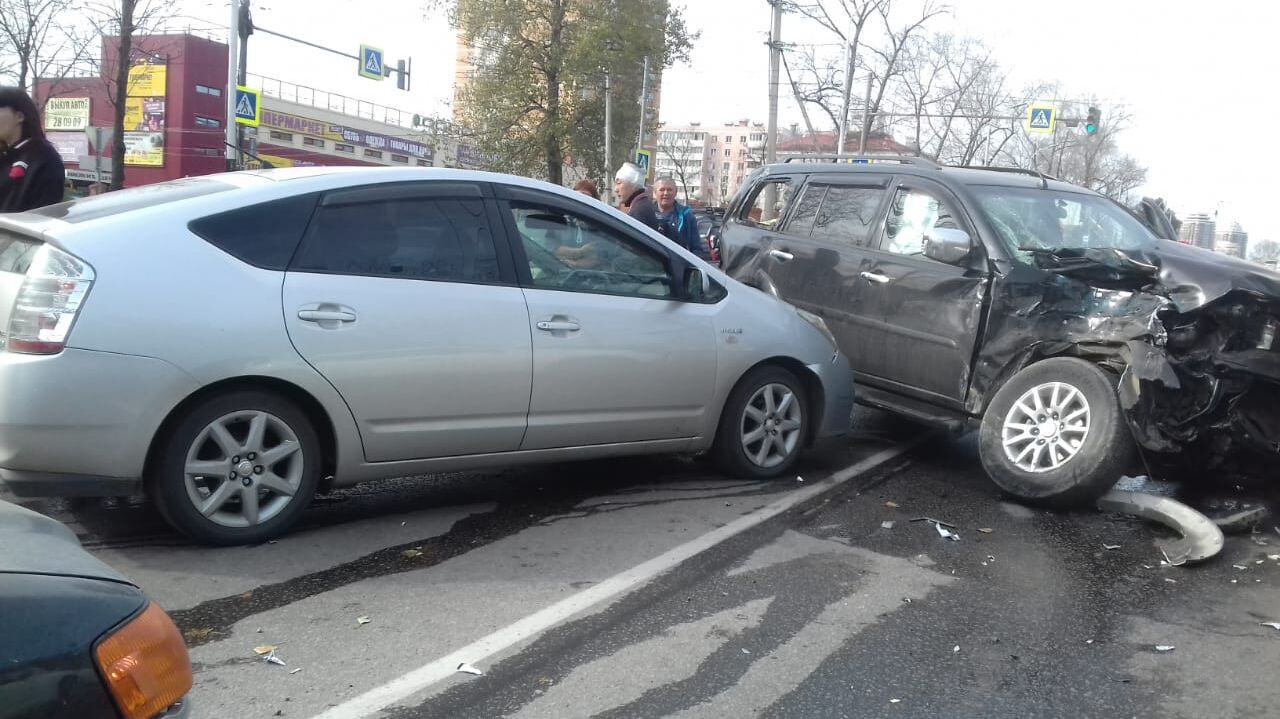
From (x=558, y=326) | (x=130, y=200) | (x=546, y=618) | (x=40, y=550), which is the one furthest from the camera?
(x=558, y=326)

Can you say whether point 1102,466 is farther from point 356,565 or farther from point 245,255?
point 245,255

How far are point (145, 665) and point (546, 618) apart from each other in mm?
2190

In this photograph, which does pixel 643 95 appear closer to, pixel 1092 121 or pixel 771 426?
pixel 1092 121

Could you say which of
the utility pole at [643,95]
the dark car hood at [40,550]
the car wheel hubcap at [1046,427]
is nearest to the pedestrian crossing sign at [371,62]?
the utility pole at [643,95]

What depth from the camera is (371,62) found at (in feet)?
91.8

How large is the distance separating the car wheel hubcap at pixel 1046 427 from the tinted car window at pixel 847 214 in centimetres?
187

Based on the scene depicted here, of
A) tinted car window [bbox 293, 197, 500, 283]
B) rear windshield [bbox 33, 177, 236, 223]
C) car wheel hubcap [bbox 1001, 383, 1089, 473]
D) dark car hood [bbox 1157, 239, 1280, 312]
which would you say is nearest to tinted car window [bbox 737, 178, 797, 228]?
car wheel hubcap [bbox 1001, 383, 1089, 473]

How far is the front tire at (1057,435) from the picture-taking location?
5301mm

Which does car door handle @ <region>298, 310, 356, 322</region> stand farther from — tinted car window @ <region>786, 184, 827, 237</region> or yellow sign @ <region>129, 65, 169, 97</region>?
yellow sign @ <region>129, 65, 169, 97</region>

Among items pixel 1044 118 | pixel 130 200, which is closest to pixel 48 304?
pixel 130 200

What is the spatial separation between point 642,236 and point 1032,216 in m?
2.77

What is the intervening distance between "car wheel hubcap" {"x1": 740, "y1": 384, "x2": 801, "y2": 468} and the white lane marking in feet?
0.91

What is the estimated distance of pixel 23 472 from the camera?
3900 millimetres

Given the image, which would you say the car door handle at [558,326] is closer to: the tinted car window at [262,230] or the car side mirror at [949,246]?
the tinted car window at [262,230]
